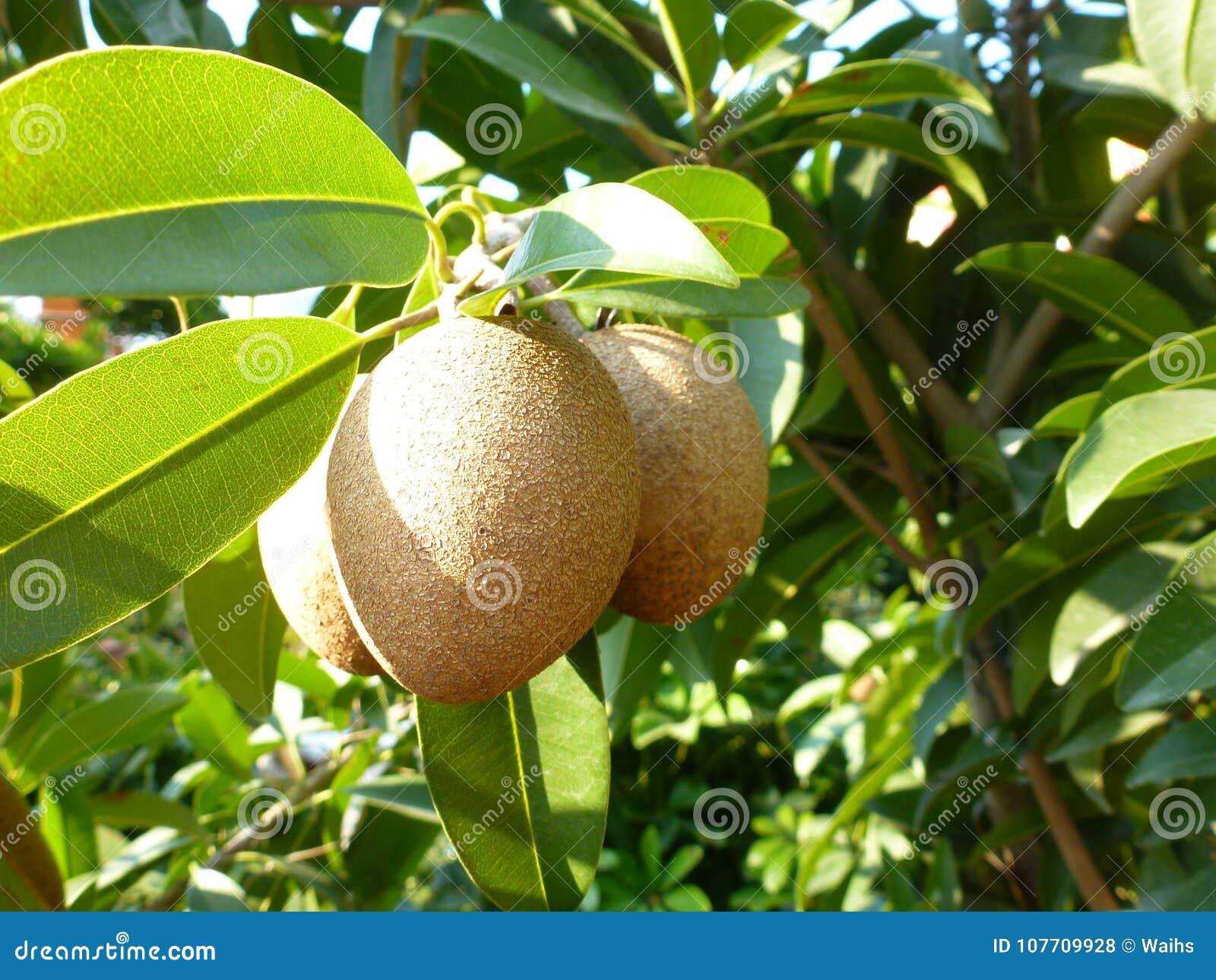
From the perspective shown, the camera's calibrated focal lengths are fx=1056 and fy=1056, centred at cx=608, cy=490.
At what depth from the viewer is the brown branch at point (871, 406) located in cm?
113

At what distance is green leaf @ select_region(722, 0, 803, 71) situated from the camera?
3.40ft

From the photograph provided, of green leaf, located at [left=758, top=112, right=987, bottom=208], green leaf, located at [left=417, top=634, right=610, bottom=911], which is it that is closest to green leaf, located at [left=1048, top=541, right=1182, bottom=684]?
green leaf, located at [left=758, top=112, right=987, bottom=208]

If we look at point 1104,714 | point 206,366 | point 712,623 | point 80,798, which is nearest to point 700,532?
point 206,366

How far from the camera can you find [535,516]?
1.82ft

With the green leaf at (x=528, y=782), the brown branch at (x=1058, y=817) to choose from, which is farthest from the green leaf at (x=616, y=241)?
the brown branch at (x=1058, y=817)

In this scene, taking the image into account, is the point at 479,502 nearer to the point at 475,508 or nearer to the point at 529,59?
the point at 475,508

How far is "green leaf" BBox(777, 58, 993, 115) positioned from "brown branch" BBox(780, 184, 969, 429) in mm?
200

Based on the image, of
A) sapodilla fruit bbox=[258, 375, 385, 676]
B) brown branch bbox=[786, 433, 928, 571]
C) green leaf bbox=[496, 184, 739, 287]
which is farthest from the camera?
brown branch bbox=[786, 433, 928, 571]

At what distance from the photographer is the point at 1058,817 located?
4.33ft

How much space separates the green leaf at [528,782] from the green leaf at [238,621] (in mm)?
247

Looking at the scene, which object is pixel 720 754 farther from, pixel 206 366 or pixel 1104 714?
pixel 206 366

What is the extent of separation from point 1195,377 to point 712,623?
0.69 metres

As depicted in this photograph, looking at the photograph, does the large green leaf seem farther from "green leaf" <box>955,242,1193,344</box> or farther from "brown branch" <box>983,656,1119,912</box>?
"brown branch" <box>983,656,1119,912</box>

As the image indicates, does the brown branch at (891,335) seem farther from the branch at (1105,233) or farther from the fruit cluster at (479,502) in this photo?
the fruit cluster at (479,502)
